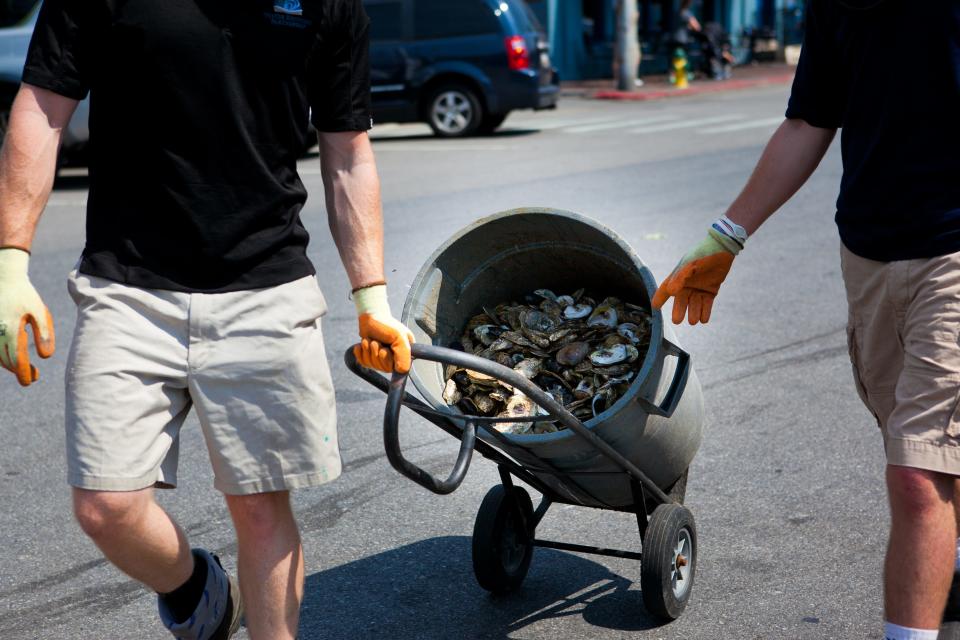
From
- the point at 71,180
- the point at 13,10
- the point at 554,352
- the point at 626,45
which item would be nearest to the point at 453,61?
the point at 71,180

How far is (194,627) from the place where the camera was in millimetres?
3061

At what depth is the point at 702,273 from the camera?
3350 mm

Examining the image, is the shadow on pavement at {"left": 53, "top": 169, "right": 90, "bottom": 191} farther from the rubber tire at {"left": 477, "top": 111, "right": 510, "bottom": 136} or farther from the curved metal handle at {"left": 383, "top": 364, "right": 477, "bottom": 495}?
the curved metal handle at {"left": 383, "top": 364, "right": 477, "bottom": 495}

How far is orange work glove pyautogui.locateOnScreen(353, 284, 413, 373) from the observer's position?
2.92 m

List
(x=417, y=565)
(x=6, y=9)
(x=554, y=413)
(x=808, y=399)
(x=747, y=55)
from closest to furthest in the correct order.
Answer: (x=554, y=413) → (x=417, y=565) → (x=808, y=399) → (x=6, y=9) → (x=747, y=55)

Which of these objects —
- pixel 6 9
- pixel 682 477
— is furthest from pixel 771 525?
pixel 6 9

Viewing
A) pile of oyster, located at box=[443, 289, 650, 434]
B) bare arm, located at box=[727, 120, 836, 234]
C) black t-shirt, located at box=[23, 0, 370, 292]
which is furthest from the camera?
pile of oyster, located at box=[443, 289, 650, 434]

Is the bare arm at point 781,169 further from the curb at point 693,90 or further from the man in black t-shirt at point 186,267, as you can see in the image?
the curb at point 693,90

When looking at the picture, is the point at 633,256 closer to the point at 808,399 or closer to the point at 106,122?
the point at 106,122

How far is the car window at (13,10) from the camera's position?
42.8 feet

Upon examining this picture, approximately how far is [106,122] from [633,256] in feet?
4.31

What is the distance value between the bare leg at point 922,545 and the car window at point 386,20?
560 inches

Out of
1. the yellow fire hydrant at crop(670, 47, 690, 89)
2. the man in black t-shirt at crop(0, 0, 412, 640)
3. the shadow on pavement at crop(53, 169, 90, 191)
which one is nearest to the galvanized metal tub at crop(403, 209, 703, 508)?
the man in black t-shirt at crop(0, 0, 412, 640)

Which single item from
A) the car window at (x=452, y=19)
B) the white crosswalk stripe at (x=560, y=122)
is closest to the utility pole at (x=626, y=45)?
the white crosswalk stripe at (x=560, y=122)
